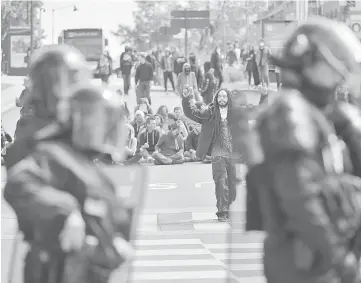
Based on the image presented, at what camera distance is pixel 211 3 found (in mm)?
95188

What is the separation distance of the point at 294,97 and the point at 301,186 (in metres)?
0.36

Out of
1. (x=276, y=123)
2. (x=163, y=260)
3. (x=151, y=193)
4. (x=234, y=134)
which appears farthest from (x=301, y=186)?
(x=151, y=193)

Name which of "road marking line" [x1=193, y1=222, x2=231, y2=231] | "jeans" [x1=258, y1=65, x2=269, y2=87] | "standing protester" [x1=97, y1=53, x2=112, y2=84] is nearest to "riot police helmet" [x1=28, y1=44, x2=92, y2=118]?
"road marking line" [x1=193, y1=222, x2=231, y2=231]

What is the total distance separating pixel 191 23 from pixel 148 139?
23.1 metres

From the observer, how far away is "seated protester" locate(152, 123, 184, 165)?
24422 mm

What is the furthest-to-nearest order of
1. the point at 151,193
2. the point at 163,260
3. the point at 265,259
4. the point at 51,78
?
the point at 151,193, the point at 163,260, the point at 51,78, the point at 265,259

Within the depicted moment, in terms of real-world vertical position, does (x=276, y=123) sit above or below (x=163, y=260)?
above

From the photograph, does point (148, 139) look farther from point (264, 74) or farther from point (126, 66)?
point (264, 74)

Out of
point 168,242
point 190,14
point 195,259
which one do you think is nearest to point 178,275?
point 195,259

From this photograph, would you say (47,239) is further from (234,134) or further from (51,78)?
(234,134)

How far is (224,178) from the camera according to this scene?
51.8 feet

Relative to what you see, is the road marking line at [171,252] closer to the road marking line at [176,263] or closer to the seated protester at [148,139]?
the road marking line at [176,263]

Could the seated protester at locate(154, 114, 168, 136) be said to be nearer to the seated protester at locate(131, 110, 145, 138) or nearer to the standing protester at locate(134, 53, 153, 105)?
the seated protester at locate(131, 110, 145, 138)

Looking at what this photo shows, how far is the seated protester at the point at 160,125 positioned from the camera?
2495cm
